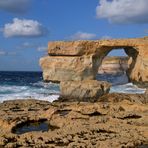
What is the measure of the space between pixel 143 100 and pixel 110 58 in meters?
57.1

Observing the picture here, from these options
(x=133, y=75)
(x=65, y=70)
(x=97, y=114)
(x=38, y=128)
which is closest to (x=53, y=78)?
(x=65, y=70)

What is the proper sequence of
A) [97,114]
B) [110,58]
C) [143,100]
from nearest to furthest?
[97,114], [143,100], [110,58]

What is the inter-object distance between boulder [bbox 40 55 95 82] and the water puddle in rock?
83.7ft

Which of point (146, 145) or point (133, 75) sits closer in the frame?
point (146, 145)

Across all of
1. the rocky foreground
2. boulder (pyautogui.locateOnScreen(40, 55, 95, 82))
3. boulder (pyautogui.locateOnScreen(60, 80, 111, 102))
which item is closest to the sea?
boulder (pyautogui.locateOnScreen(40, 55, 95, 82))

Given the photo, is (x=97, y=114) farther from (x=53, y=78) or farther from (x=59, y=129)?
(x=53, y=78)

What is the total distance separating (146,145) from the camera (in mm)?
13914

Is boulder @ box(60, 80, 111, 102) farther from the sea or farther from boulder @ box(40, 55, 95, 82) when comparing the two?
boulder @ box(40, 55, 95, 82)

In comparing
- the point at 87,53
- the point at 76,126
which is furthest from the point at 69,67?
the point at 76,126

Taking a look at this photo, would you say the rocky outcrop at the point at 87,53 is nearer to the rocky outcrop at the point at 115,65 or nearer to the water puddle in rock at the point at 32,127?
the water puddle in rock at the point at 32,127

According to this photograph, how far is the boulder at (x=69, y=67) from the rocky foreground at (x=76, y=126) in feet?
66.8

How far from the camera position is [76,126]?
54.6ft

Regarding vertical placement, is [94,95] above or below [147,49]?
below

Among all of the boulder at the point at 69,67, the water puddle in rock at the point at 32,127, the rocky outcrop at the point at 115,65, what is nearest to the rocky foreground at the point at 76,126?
the water puddle in rock at the point at 32,127
